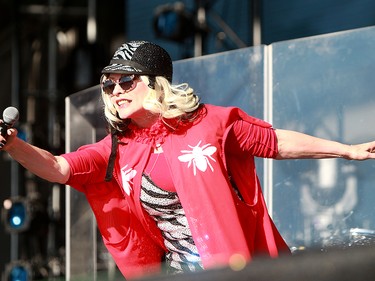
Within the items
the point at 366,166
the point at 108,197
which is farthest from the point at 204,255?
the point at 366,166

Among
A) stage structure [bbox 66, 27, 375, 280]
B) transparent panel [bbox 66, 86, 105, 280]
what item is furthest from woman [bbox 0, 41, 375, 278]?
transparent panel [bbox 66, 86, 105, 280]

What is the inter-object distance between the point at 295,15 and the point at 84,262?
128 inches

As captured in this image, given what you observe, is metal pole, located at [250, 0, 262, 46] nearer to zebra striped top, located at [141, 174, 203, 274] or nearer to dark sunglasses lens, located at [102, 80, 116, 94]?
dark sunglasses lens, located at [102, 80, 116, 94]

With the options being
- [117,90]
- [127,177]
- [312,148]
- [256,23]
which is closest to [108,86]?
[117,90]

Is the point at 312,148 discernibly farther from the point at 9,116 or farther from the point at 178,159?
the point at 9,116

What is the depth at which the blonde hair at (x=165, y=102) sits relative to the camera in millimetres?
2533

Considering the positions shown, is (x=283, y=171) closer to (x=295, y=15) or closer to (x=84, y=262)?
(x=84, y=262)

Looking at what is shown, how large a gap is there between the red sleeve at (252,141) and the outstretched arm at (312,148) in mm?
35

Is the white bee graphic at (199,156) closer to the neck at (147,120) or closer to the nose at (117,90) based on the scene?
the neck at (147,120)

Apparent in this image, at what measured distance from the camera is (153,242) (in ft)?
9.07

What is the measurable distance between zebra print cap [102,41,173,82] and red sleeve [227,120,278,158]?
1.09ft

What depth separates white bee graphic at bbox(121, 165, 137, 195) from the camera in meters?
2.57

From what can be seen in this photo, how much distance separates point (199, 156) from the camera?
2.47m

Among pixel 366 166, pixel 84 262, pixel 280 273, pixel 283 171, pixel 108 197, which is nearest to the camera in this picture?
pixel 280 273
